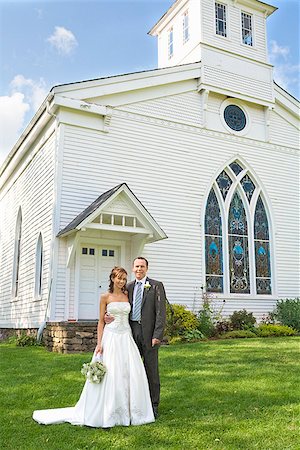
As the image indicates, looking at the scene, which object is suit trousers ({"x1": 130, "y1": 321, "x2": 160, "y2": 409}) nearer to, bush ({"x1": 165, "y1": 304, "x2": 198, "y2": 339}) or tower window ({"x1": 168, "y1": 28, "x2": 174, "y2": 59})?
bush ({"x1": 165, "y1": 304, "x2": 198, "y2": 339})

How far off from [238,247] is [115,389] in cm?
1076

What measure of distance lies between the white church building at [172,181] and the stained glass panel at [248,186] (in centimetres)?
4

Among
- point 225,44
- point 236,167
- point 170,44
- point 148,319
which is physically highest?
point 170,44

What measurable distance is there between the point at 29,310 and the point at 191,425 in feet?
33.0

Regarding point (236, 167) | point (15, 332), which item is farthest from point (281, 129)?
point (15, 332)

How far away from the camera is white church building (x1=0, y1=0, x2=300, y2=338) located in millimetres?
12523

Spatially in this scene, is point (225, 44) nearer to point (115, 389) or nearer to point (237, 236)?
point (237, 236)

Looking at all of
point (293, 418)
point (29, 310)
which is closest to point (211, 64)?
point (29, 310)

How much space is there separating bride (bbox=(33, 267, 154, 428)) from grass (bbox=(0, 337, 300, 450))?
0.16 meters

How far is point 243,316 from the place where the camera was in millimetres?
13984

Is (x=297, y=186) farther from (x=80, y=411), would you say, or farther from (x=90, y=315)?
(x=80, y=411)

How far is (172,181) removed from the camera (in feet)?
46.9

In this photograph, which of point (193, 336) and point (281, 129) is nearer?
point (193, 336)

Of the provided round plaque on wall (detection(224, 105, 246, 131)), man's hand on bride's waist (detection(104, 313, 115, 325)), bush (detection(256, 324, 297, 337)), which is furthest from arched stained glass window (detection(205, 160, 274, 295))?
man's hand on bride's waist (detection(104, 313, 115, 325))
